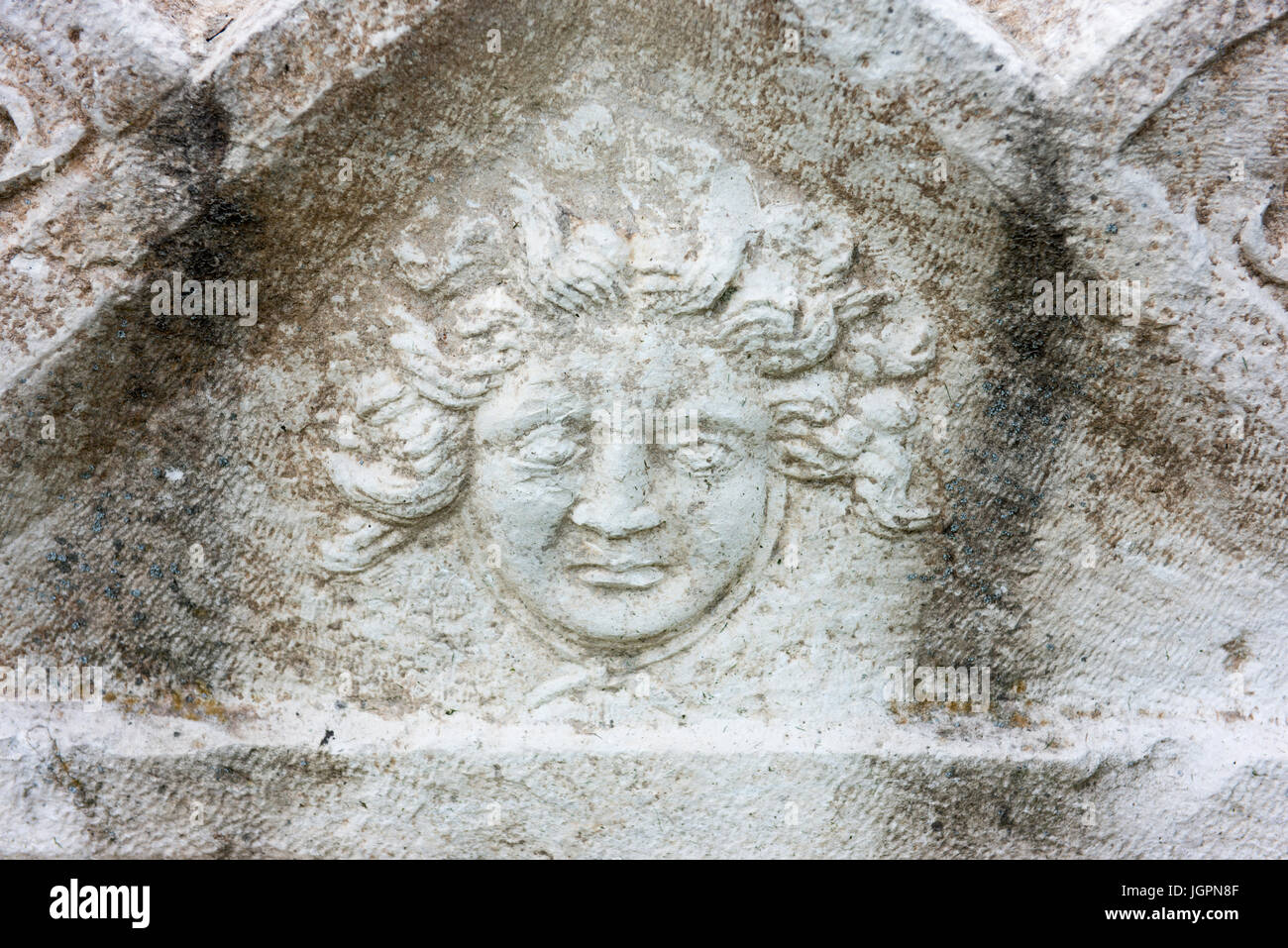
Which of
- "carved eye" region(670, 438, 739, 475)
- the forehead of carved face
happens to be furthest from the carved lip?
"carved eye" region(670, 438, 739, 475)

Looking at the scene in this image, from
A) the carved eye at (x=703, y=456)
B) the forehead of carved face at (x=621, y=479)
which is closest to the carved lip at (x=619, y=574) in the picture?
the forehead of carved face at (x=621, y=479)

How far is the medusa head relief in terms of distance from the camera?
1656 mm

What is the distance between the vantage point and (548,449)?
169 centimetres

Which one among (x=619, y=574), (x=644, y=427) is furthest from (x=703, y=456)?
(x=619, y=574)

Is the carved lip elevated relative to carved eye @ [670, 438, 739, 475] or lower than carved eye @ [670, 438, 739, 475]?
lower

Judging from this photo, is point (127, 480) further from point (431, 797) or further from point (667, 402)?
point (667, 402)

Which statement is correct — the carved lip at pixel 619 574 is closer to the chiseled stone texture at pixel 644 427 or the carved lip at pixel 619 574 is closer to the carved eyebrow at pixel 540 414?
the chiseled stone texture at pixel 644 427

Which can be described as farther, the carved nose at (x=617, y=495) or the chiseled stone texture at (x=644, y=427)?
the carved nose at (x=617, y=495)

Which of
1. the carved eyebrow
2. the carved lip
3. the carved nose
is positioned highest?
the carved eyebrow

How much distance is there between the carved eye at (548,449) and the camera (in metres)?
1.69

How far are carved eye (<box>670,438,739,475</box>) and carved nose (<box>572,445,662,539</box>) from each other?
0.06m

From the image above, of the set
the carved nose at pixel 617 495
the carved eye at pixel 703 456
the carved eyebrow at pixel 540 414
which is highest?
the carved eyebrow at pixel 540 414

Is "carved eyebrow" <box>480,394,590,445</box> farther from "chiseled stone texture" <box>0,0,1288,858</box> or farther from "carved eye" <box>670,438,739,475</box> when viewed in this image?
"carved eye" <box>670,438,739,475</box>

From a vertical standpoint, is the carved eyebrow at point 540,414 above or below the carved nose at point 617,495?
above
